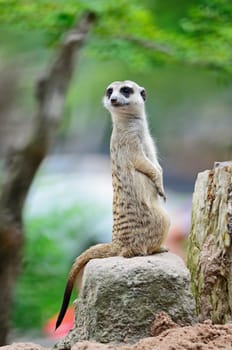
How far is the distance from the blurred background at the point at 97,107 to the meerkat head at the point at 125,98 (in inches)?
60.7

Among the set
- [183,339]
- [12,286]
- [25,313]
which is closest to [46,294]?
[25,313]

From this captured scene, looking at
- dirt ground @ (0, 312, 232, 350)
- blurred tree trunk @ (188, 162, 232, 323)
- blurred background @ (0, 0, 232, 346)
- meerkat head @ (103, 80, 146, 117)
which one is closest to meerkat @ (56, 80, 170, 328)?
meerkat head @ (103, 80, 146, 117)

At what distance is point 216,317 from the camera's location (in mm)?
2578

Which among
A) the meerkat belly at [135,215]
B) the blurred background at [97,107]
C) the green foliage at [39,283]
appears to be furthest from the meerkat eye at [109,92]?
the green foliage at [39,283]

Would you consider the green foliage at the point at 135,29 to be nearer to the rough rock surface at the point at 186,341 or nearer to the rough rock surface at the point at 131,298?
the rough rock surface at the point at 131,298

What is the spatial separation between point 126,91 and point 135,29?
2.13m

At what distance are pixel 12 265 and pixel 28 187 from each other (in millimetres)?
407

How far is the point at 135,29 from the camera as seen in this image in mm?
4746

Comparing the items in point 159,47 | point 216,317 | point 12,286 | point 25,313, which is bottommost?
point 25,313

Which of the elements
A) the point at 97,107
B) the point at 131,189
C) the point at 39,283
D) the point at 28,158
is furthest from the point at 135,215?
the point at 97,107

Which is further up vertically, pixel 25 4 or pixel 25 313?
pixel 25 4

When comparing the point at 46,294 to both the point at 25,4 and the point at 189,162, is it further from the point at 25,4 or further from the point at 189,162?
the point at 189,162

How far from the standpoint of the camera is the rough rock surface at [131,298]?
232 cm

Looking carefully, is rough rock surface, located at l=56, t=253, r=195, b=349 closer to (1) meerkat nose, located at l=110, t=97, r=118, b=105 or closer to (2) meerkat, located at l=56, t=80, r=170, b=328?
(2) meerkat, located at l=56, t=80, r=170, b=328
